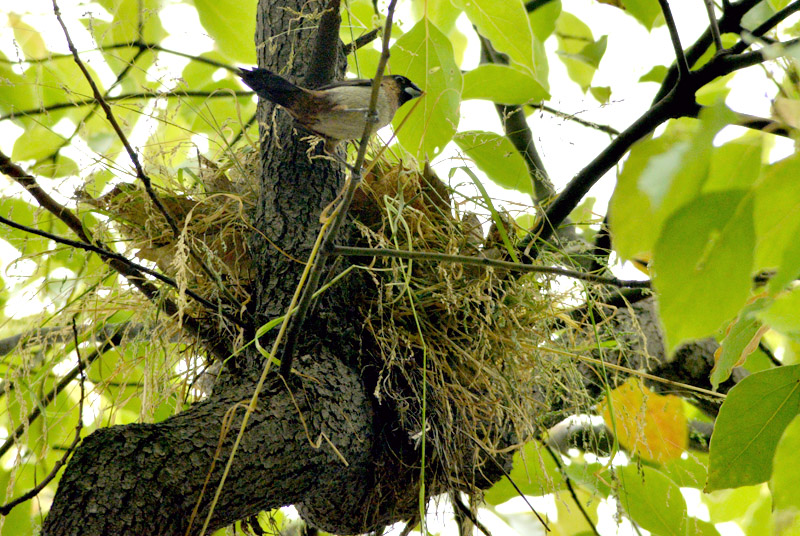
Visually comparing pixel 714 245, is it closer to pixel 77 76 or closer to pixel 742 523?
pixel 77 76

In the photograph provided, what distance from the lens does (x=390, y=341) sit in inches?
51.8

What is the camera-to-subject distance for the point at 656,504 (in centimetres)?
139

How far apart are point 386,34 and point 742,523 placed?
211 cm

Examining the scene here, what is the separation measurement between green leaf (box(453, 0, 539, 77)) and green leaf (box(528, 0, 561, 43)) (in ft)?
2.81

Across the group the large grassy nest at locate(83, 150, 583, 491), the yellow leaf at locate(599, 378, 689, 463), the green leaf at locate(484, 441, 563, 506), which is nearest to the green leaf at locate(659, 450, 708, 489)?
the yellow leaf at locate(599, 378, 689, 463)

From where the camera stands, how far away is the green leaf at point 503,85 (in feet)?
4.55

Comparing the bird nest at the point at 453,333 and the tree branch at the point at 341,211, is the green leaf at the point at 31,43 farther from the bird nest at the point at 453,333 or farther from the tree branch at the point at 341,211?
the tree branch at the point at 341,211

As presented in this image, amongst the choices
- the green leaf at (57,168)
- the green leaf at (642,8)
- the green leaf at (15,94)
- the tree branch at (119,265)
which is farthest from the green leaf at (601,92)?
the green leaf at (15,94)

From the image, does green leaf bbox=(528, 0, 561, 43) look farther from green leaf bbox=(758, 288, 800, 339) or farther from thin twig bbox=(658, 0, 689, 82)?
green leaf bbox=(758, 288, 800, 339)

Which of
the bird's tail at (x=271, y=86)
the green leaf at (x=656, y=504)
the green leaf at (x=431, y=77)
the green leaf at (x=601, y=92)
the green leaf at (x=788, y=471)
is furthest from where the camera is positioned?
the green leaf at (x=601, y=92)

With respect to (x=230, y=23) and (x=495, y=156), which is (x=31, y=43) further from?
(x=495, y=156)

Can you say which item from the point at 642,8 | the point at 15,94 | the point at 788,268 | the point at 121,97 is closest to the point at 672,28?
the point at 788,268

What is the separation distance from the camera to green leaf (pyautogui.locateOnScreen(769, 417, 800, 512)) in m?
0.60

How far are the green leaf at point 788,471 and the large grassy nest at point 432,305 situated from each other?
2.24ft
